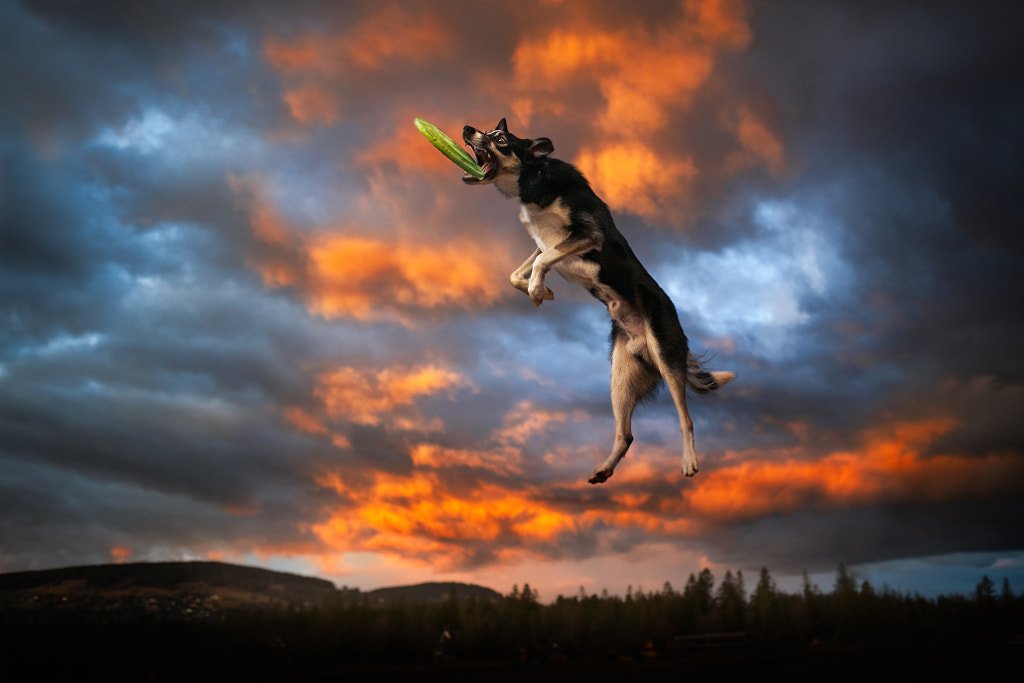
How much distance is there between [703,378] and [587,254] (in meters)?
2.14

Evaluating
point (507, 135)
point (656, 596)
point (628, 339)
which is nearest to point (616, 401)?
point (628, 339)

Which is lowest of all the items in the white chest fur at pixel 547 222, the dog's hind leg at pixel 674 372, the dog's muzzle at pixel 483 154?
the dog's hind leg at pixel 674 372

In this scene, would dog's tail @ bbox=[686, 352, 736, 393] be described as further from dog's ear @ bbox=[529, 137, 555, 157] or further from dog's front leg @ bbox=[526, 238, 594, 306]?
dog's ear @ bbox=[529, 137, 555, 157]

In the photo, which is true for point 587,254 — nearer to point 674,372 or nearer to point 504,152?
point 504,152

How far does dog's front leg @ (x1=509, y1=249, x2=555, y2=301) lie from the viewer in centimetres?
654

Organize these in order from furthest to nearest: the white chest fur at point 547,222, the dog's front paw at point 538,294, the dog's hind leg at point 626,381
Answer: the dog's hind leg at point 626,381, the white chest fur at point 547,222, the dog's front paw at point 538,294

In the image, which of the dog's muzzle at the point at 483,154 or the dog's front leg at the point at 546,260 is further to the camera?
the dog's muzzle at the point at 483,154

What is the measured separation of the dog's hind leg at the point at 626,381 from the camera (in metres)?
7.47

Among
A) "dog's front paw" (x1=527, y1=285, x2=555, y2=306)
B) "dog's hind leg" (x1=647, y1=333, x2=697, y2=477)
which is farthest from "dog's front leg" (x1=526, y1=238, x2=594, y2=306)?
"dog's hind leg" (x1=647, y1=333, x2=697, y2=477)

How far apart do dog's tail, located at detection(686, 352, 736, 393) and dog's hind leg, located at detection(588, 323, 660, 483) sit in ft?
1.26

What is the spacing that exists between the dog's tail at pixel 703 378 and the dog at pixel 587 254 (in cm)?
22

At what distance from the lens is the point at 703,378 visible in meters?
7.61

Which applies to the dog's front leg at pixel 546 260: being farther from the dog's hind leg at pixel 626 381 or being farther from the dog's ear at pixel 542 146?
the dog's hind leg at pixel 626 381

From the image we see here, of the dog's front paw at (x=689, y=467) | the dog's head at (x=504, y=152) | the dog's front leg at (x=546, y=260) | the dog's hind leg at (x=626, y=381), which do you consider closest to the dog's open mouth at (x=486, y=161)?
the dog's head at (x=504, y=152)
